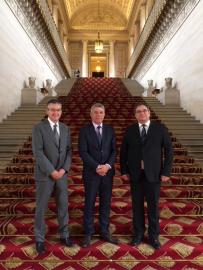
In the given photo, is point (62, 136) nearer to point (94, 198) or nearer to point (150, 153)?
point (94, 198)

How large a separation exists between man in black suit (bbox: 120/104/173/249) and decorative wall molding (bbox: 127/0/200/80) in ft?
21.5

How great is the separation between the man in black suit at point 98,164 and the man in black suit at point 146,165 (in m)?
0.17

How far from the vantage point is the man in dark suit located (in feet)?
9.96

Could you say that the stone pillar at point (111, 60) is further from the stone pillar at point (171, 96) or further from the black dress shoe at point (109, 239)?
the black dress shoe at point (109, 239)

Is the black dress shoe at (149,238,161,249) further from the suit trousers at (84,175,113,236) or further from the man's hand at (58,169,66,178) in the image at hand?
the man's hand at (58,169,66,178)

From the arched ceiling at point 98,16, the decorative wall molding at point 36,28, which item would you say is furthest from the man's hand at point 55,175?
the arched ceiling at point 98,16

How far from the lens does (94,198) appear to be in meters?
3.28

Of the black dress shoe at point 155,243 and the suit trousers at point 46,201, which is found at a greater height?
the suit trousers at point 46,201

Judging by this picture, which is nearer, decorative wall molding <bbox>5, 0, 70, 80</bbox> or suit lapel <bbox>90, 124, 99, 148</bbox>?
suit lapel <bbox>90, 124, 99, 148</bbox>

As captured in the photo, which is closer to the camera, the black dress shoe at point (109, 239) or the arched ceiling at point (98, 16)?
the black dress shoe at point (109, 239)

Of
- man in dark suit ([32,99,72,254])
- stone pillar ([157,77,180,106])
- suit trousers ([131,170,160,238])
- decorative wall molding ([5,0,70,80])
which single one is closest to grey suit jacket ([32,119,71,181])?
man in dark suit ([32,99,72,254])

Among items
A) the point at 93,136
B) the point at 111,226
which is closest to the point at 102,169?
the point at 93,136

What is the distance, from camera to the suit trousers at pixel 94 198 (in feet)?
10.6

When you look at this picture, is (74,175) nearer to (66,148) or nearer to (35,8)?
(66,148)
